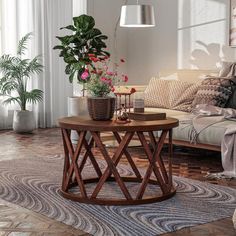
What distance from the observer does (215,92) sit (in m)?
5.34

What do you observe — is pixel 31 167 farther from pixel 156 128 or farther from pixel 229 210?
pixel 229 210

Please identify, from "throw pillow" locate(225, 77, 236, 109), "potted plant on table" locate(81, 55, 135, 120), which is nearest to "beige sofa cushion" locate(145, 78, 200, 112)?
"throw pillow" locate(225, 77, 236, 109)

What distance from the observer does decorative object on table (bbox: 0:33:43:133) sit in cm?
672

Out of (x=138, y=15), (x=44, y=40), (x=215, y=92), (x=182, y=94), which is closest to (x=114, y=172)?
(x=215, y=92)

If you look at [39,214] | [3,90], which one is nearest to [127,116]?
[39,214]

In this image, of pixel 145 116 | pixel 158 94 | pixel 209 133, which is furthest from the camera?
pixel 158 94

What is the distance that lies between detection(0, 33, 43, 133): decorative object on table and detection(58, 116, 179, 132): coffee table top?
325cm

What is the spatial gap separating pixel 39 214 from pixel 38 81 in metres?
4.25

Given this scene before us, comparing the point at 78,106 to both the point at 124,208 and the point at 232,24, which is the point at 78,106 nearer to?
the point at 232,24

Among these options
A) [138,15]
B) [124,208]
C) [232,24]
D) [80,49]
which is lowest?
[124,208]

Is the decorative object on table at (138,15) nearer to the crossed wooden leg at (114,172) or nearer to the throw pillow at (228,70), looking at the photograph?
the throw pillow at (228,70)

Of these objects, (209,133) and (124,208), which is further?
(209,133)

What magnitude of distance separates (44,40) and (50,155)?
2.49 m

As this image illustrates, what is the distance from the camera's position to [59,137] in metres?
6.45
